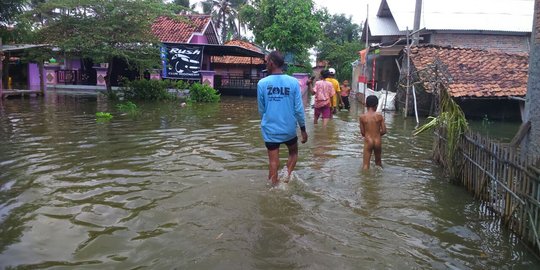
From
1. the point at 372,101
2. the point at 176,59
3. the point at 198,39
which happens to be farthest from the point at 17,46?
the point at 372,101

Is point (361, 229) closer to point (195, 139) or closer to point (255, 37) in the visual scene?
point (195, 139)

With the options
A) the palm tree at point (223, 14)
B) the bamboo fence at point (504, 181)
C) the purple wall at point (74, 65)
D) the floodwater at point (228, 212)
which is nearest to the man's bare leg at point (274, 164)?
the floodwater at point (228, 212)

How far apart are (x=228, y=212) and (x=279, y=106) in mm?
1451

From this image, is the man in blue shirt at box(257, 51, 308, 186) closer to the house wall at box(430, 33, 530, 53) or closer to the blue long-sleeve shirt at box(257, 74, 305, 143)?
the blue long-sleeve shirt at box(257, 74, 305, 143)

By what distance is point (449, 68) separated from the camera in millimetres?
15633

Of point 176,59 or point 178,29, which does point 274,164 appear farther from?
point 178,29

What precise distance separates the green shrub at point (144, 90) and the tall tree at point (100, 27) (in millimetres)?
1837

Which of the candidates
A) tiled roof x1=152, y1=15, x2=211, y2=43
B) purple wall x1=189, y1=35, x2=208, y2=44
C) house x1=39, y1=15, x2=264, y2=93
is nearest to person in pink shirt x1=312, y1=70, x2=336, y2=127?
house x1=39, y1=15, x2=264, y2=93

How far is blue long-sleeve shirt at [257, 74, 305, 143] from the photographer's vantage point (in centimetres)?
534

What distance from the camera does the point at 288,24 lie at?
28.2 meters

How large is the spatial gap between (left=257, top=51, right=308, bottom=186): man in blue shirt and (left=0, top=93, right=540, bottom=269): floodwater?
72 cm

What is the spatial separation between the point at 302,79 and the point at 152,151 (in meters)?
21.5

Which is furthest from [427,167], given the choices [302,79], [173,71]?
[302,79]

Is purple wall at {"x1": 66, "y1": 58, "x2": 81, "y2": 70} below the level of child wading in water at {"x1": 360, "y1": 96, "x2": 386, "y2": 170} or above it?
above
